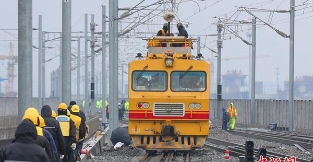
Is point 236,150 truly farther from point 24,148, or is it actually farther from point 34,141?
point 24,148

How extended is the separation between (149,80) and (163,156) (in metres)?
2.95

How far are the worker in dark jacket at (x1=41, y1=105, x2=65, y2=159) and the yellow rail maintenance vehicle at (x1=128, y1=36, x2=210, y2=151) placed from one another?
26.7 feet

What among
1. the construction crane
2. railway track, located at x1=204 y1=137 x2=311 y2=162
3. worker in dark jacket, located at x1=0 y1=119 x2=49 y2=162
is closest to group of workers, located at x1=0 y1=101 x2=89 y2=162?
worker in dark jacket, located at x1=0 y1=119 x2=49 y2=162

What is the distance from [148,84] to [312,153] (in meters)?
6.34

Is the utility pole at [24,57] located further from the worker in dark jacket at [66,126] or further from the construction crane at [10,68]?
the construction crane at [10,68]

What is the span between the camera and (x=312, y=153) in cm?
2316

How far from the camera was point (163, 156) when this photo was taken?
22312 mm

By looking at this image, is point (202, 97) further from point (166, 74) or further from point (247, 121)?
point (247, 121)

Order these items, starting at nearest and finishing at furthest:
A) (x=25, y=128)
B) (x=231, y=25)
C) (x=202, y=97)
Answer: (x=25, y=128), (x=202, y=97), (x=231, y=25)

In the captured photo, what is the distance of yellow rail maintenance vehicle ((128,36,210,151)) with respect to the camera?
20.2 meters

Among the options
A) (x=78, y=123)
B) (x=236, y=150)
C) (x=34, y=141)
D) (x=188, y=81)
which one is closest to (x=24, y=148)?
(x=34, y=141)

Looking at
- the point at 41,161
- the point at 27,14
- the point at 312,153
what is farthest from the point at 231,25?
the point at 41,161

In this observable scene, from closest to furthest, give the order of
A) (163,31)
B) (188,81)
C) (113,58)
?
(188,81) < (163,31) < (113,58)

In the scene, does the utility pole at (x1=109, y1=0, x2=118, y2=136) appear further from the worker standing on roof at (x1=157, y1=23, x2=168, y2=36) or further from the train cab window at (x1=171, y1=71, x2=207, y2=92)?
the train cab window at (x1=171, y1=71, x2=207, y2=92)
